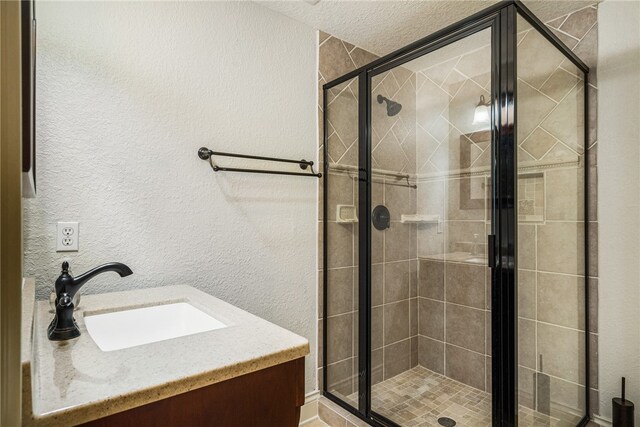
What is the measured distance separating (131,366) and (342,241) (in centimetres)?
142

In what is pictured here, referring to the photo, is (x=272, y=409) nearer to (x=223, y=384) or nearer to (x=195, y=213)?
(x=223, y=384)

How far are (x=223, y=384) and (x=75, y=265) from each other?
0.95 meters

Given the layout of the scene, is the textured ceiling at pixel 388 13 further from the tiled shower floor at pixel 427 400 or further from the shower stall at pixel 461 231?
the tiled shower floor at pixel 427 400

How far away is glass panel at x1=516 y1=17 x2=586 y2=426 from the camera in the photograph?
1.34m

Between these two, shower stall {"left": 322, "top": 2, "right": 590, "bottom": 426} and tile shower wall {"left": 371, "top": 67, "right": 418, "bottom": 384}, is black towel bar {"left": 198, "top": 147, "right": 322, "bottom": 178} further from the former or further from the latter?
tile shower wall {"left": 371, "top": 67, "right": 418, "bottom": 384}

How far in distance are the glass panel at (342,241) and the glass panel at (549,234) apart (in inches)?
33.3

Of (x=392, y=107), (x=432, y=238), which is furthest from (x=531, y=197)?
(x=392, y=107)

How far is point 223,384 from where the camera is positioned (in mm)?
758

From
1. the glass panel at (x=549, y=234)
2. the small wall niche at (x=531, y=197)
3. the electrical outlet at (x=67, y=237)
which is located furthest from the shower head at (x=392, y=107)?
the electrical outlet at (x=67, y=237)

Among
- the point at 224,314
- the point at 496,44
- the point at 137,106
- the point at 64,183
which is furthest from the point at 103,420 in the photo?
the point at 496,44

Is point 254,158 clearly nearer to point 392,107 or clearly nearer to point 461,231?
point 392,107

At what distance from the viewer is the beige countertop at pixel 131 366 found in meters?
0.60

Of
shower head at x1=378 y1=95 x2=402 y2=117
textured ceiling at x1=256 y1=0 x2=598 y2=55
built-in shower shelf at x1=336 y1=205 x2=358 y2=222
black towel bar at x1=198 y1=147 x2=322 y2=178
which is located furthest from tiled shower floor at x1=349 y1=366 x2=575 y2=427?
textured ceiling at x1=256 y1=0 x2=598 y2=55

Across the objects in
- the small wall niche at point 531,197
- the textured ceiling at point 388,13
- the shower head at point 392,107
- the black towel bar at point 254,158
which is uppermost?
the textured ceiling at point 388,13
